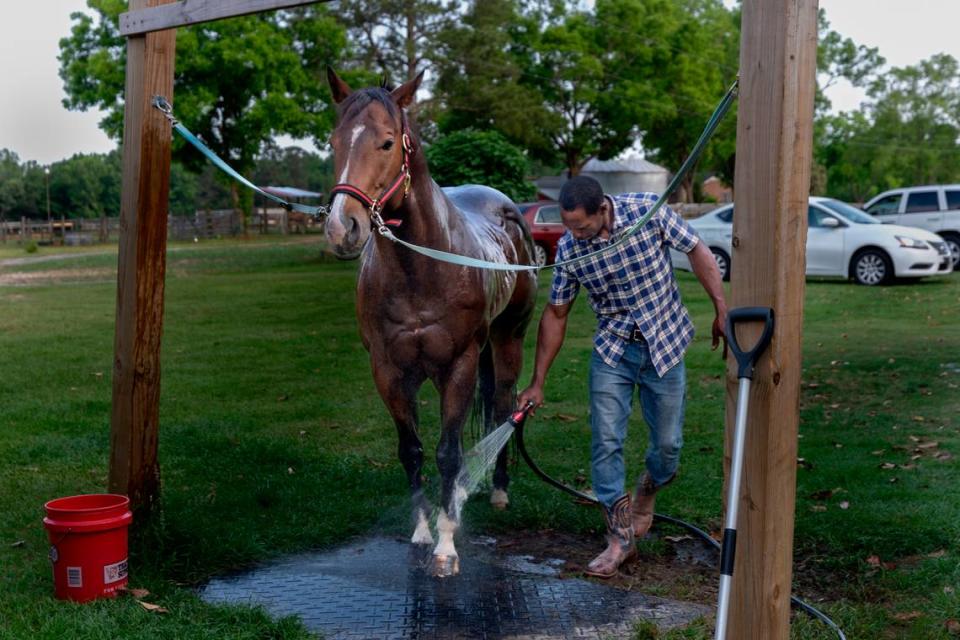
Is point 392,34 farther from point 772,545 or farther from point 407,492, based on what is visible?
point 772,545

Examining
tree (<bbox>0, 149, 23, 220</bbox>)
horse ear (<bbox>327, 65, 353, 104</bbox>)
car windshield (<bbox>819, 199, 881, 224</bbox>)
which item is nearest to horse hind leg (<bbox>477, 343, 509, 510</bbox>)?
horse ear (<bbox>327, 65, 353, 104</bbox>)

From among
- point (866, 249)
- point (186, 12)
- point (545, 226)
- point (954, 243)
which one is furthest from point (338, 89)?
point (954, 243)

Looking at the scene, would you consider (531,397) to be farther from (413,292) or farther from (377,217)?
(377,217)

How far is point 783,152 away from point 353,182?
2.08 m

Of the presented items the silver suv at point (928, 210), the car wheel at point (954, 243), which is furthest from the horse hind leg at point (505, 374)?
the car wheel at point (954, 243)

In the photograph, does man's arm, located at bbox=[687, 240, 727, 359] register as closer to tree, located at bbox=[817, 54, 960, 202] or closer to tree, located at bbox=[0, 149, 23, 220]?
tree, located at bbox=[817, 54, 960, 202]

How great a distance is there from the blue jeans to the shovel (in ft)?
6.01

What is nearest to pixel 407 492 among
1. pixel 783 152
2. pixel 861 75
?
pixel 783 152

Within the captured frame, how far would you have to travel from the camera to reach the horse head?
4559mm

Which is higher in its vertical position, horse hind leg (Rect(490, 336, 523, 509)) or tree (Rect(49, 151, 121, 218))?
tree (Rect(49, 151, 121, 218))

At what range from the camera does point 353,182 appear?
475 centimetres

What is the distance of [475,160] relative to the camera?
80.5ft

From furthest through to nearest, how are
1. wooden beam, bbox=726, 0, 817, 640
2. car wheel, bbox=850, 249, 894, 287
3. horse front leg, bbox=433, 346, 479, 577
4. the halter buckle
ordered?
car wheel, bbox=850, 249, 894, 287 → horse front leg, bbox=433, 346, 479, 577 → the halter buckle → wooden beam, bbox=726, 0, 817, 640

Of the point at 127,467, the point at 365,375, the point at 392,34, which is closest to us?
the point at 127,467
